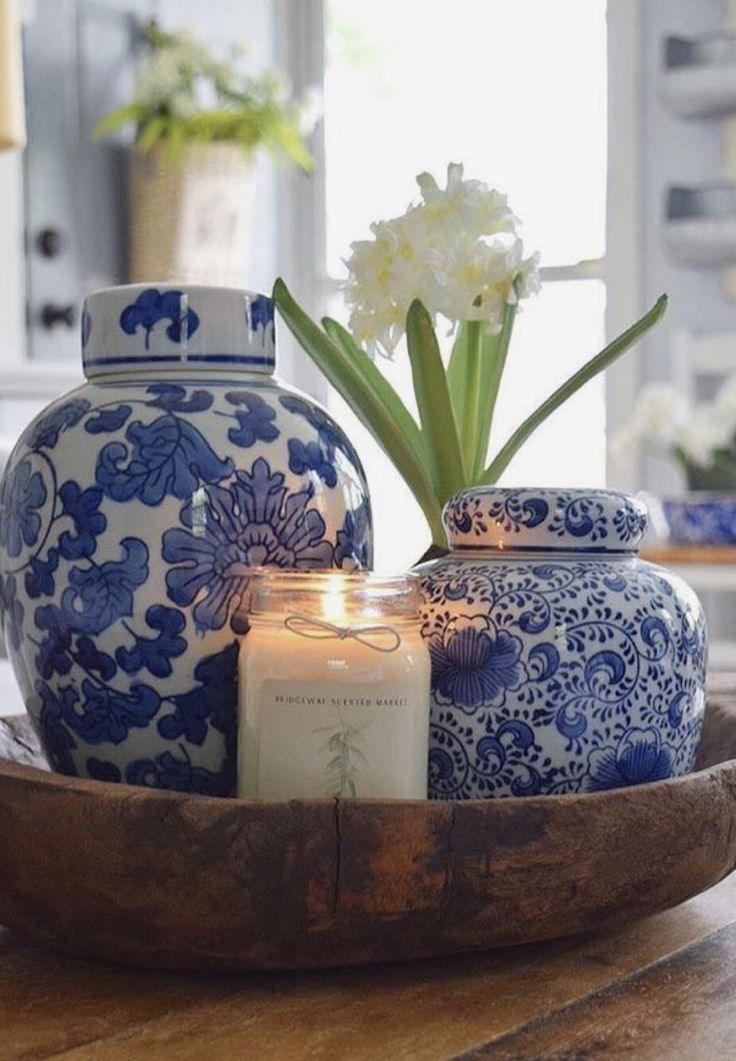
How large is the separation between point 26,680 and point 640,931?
29cm

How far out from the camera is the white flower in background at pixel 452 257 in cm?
75

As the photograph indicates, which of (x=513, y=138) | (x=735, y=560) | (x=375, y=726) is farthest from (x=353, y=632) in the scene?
(x=513, y=138)

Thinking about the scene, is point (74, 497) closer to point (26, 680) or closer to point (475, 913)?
point (26, 680)

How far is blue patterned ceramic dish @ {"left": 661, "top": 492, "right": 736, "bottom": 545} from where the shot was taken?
237 cm

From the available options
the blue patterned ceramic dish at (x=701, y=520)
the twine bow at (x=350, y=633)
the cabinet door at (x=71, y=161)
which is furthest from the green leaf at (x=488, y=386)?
the cabinet door at (x=71, y=161)

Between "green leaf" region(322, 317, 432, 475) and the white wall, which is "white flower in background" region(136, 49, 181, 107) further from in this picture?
"green leaf" region(322, 317, 432, 475)

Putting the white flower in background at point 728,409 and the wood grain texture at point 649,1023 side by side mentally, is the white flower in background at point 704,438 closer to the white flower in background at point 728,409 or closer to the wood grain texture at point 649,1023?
the white flower in background at point 728,409

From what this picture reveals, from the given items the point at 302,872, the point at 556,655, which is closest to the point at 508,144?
the point at 556,655

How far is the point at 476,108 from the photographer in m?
3.88

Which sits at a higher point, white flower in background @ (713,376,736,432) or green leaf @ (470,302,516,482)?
green leaf @ (470,302,516,482)

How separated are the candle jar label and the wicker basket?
9.21ft

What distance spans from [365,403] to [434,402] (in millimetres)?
36

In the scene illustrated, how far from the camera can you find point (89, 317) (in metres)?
0.75

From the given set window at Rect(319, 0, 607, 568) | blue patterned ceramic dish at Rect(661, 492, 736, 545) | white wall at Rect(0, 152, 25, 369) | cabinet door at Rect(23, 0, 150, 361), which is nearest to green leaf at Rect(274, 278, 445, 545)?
blue patterned ceramic dish at Rect(661, 492, 736, 545)
